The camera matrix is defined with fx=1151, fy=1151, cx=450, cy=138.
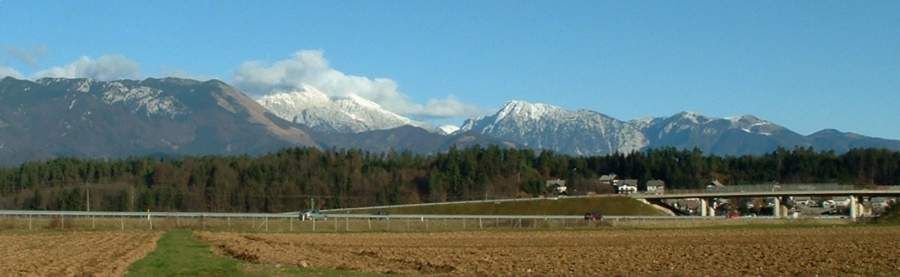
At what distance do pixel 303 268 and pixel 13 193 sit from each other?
170 meters

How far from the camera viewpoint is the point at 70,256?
41344 mm

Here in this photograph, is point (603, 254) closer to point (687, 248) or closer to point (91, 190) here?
point (687, 248)

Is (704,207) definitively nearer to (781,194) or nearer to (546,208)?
(781,194)

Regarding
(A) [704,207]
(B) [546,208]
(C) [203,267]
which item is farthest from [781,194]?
(C) [203,267]

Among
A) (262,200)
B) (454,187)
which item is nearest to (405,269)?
(262,200)

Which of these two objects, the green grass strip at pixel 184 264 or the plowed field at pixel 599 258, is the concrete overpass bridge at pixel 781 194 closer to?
the plowed field at pixel 599 258

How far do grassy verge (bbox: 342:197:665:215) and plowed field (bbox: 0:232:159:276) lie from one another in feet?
321

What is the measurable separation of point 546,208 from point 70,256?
378 feet

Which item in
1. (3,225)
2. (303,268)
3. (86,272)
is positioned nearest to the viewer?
(86,272)

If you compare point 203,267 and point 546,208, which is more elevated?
point 546,208

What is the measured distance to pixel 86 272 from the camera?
33.2m

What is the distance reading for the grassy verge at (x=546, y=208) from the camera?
15212cm

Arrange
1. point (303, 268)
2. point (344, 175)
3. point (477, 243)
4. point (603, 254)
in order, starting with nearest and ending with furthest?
point (303, 268) < point (603, 254) < point (477, 243) < point (344, 175)

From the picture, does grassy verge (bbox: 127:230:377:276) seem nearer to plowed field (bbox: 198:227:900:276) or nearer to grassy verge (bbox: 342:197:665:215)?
plowed field (bbox: 198:227:900:276)
